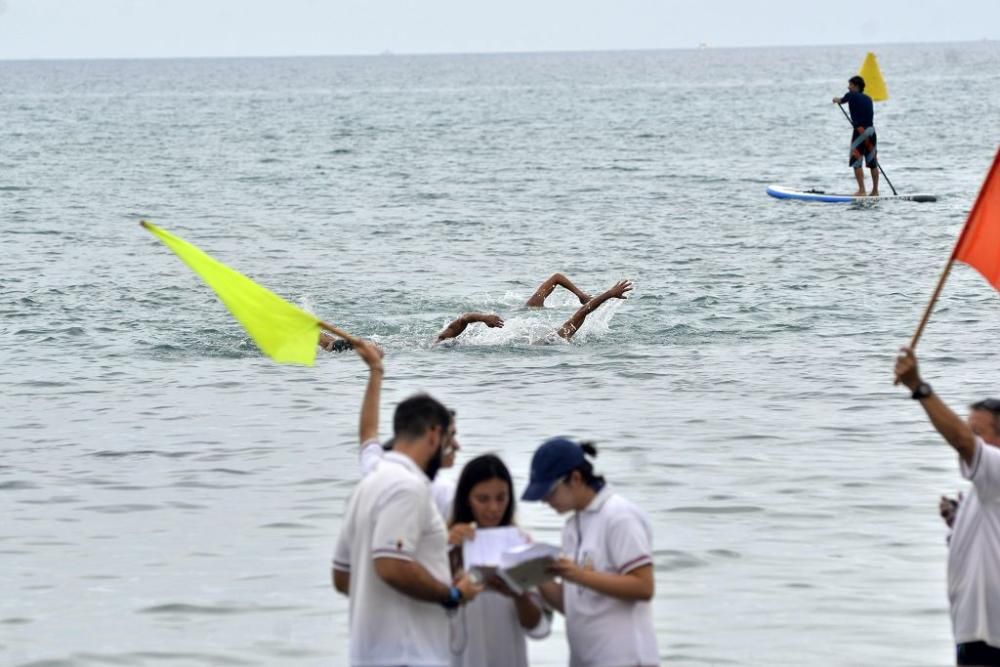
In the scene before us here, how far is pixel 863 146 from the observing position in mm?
33719

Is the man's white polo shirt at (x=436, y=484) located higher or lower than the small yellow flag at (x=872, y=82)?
lower

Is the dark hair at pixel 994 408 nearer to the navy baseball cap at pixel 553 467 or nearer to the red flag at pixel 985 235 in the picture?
the red flag at pixel 985 235

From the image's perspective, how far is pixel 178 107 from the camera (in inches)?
4631

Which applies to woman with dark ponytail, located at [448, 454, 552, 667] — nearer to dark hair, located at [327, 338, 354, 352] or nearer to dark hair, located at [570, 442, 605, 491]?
dark hair, located at [570, 442, 605, 491]

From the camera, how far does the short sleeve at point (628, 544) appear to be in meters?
6.58

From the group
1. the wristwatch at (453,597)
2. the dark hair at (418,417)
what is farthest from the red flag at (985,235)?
the wristwatch at (453,597)

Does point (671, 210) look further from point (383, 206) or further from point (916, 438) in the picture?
point (916, 438)

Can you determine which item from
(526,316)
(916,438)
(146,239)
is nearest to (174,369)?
(526,316)

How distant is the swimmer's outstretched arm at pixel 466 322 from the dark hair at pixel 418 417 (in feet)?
38.6

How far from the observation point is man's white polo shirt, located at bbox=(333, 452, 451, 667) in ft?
20.7

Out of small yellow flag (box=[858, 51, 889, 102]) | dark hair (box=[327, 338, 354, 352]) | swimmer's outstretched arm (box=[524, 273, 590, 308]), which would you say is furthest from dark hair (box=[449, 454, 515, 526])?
small yellow flag (box=[858, 51, 889, 102])

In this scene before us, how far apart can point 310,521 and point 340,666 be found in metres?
3.17

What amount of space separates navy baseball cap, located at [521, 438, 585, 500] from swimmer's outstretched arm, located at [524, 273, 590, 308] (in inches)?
526

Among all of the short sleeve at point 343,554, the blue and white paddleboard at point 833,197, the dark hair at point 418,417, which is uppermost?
the dark hair at point 418,417
